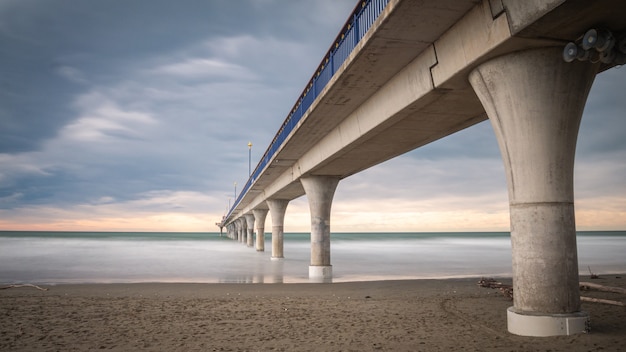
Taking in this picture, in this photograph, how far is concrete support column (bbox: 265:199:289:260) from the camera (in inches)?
1577

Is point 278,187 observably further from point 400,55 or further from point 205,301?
point 400,55

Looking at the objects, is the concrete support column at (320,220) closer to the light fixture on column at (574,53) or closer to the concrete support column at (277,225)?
the concrete support column at (277,225)


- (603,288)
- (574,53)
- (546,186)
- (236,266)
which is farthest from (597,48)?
(236,266)

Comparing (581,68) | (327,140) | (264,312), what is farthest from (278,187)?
(581,68)

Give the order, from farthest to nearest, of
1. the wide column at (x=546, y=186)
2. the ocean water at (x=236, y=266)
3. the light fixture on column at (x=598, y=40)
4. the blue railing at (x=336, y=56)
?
1. the ocean water at (x=236, y=266)
2. the blue railing at (x=336, y=56)
3. the wide column at (x=546, y=186)
4. the light fixture on column at (x=598, y=40)

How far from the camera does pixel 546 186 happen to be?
786 cm

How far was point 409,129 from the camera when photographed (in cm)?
1477

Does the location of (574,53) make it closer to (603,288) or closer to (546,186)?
(546,186)

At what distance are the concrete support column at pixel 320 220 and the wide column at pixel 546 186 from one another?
660 inches

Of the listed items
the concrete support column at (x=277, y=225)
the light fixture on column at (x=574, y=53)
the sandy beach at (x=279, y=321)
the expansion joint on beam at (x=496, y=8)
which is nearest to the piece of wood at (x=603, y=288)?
the sandy beach at (x=279, y=321)

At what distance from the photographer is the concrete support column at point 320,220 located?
24484 mm

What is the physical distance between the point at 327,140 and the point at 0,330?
13048mm

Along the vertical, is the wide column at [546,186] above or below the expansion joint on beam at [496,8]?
below

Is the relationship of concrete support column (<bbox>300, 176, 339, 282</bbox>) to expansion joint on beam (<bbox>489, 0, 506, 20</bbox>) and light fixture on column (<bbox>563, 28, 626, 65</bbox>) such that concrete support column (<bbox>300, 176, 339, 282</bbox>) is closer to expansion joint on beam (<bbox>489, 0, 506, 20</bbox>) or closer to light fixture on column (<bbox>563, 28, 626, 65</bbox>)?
expansion joint on beam (<bbox>489, 0, 506, 20</bbox>)
